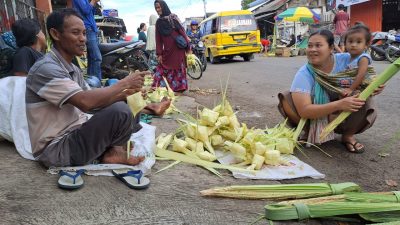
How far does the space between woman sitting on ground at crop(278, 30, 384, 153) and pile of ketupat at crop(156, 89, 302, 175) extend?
0.20 m

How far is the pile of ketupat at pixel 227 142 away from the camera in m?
2.95

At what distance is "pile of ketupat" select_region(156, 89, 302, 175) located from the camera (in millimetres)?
2951

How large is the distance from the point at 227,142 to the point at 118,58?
5973mm

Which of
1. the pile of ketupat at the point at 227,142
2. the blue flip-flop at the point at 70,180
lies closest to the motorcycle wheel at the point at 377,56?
the pile of ketupat at the point at 227,142

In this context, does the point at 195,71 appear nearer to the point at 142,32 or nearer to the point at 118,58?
the point at 118,58

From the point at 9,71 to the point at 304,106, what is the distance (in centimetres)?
312

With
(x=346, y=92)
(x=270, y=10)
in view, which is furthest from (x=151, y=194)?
(x=270, y=10)

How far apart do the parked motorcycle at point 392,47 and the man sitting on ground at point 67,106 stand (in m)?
11.2

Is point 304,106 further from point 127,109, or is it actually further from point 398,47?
point 398,47

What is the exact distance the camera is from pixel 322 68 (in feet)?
11.4

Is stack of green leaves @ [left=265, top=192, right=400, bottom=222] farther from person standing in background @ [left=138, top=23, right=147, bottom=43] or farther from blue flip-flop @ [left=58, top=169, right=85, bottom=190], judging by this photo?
person standing in background @ [left=138, top=23, right=147, bottom=43]

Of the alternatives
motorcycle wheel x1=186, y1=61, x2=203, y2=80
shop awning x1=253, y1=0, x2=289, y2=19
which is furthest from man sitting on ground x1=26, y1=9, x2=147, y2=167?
shop awning x1=253, y1=0, x2=289, y2=19

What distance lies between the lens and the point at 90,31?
6.12 m

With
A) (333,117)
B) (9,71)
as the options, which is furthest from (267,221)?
Result: (9,71)
